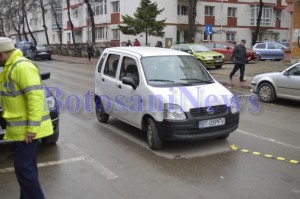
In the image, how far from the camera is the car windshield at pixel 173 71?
7074 millimetres

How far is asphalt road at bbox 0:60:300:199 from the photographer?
16.2ft

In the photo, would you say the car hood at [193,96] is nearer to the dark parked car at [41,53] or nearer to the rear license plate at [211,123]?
the rear license plate at [211,123]

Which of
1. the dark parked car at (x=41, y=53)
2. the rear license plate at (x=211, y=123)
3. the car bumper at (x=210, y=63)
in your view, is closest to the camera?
the rear license plate at (x=211, y=123)

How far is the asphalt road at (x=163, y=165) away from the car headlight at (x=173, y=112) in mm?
618

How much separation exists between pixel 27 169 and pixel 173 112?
2.93 metres

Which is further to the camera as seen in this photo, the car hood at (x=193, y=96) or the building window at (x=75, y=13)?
the building window at (x=75, y=13)

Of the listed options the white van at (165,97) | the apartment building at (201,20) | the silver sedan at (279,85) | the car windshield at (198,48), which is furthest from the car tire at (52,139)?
the apartment building at (201,20)

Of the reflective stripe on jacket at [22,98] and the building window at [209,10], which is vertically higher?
the building window at [209,10]

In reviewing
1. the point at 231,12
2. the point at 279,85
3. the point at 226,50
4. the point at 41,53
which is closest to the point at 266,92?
the point at 279,85

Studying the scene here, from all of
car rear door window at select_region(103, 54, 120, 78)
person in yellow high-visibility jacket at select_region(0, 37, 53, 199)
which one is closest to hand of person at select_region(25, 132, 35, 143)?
person in yellow high-visibility jacket at select_region(0, 37, 53, 199)

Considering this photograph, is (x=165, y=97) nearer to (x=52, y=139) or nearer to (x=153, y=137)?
(x=153, y=137)

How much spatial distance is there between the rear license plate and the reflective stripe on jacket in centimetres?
305

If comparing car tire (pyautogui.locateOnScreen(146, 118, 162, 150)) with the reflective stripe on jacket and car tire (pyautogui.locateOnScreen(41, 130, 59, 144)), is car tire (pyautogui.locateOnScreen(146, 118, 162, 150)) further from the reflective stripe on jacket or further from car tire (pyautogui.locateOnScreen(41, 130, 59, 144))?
the reflective stripe on jacket

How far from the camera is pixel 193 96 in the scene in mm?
6559
